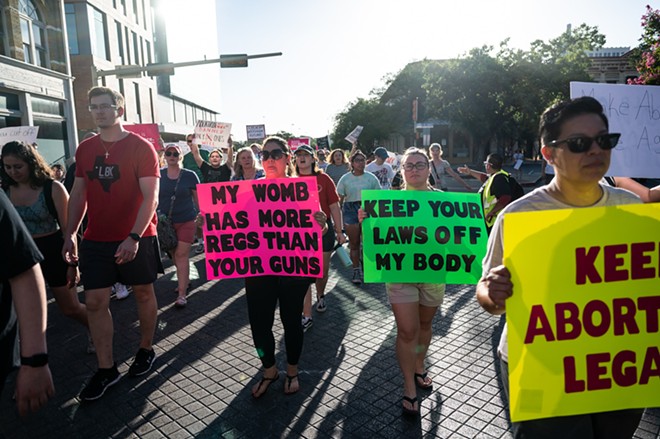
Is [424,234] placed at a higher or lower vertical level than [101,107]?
lower

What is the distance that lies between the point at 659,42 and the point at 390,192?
25.8 ft

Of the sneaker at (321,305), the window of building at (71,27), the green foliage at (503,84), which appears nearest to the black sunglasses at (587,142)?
the sneaker at (321,305)

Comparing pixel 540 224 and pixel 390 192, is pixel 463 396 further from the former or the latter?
pixel 540 224

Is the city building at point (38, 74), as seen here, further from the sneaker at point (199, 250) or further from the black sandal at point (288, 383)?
the black sandal at point (288, 383)

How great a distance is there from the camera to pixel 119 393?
374 centimetres

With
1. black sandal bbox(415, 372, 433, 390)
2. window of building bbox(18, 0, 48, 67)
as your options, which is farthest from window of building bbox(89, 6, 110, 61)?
black sandal bbox(415, 372, 433, 390)

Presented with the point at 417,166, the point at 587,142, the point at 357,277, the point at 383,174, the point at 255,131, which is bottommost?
the point at 357,277

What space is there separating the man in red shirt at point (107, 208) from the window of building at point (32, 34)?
18.4 m

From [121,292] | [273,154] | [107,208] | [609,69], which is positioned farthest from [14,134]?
[609,69]

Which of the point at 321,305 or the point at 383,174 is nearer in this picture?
the point at 321,305

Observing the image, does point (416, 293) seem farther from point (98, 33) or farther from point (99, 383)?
point (98, 33)

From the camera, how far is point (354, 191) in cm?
684

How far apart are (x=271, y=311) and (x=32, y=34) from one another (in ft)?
68.9

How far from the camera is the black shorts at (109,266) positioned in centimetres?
363
